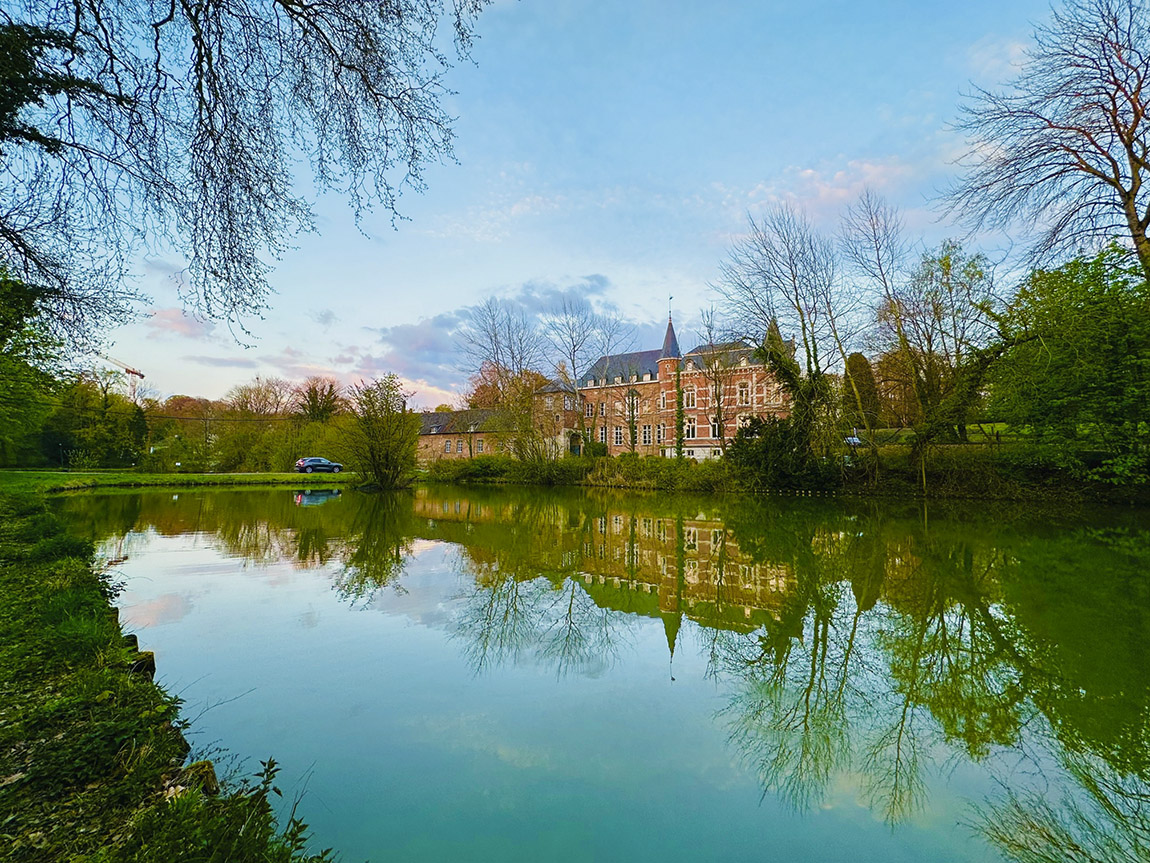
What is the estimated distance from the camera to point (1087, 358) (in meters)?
14.3

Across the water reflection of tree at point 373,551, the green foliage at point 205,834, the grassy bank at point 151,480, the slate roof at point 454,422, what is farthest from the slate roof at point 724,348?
the slate roof at point 454,422

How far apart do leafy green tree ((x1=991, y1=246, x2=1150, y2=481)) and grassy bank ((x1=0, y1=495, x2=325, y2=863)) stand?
18.3 meters

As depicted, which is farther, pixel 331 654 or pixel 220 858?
pixel 331 654

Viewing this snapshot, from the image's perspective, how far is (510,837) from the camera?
7.91ft

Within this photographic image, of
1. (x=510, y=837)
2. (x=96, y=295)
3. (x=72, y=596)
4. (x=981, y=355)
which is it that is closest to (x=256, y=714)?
(x=510, y=837)

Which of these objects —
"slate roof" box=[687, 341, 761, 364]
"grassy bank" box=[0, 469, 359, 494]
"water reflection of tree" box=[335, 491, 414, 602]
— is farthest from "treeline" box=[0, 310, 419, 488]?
"slate roof" box=[687, 341, 761, 364]

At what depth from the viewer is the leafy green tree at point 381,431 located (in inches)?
983

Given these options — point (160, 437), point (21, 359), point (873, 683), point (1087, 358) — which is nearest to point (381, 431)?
point (21, 359)

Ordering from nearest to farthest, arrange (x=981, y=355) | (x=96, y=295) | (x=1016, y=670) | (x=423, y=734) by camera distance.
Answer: (x=423, y=734) → (x=1016, y=670) → (x=96, y=295) → (x=981, y=355)

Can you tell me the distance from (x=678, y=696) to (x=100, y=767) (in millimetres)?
3392

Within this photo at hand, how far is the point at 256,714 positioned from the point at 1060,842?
457 centimetres

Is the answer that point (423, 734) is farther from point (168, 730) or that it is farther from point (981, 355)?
point (981, 355)

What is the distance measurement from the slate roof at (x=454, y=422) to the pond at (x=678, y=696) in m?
38.4

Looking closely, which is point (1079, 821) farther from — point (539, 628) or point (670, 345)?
point (670, 345)
